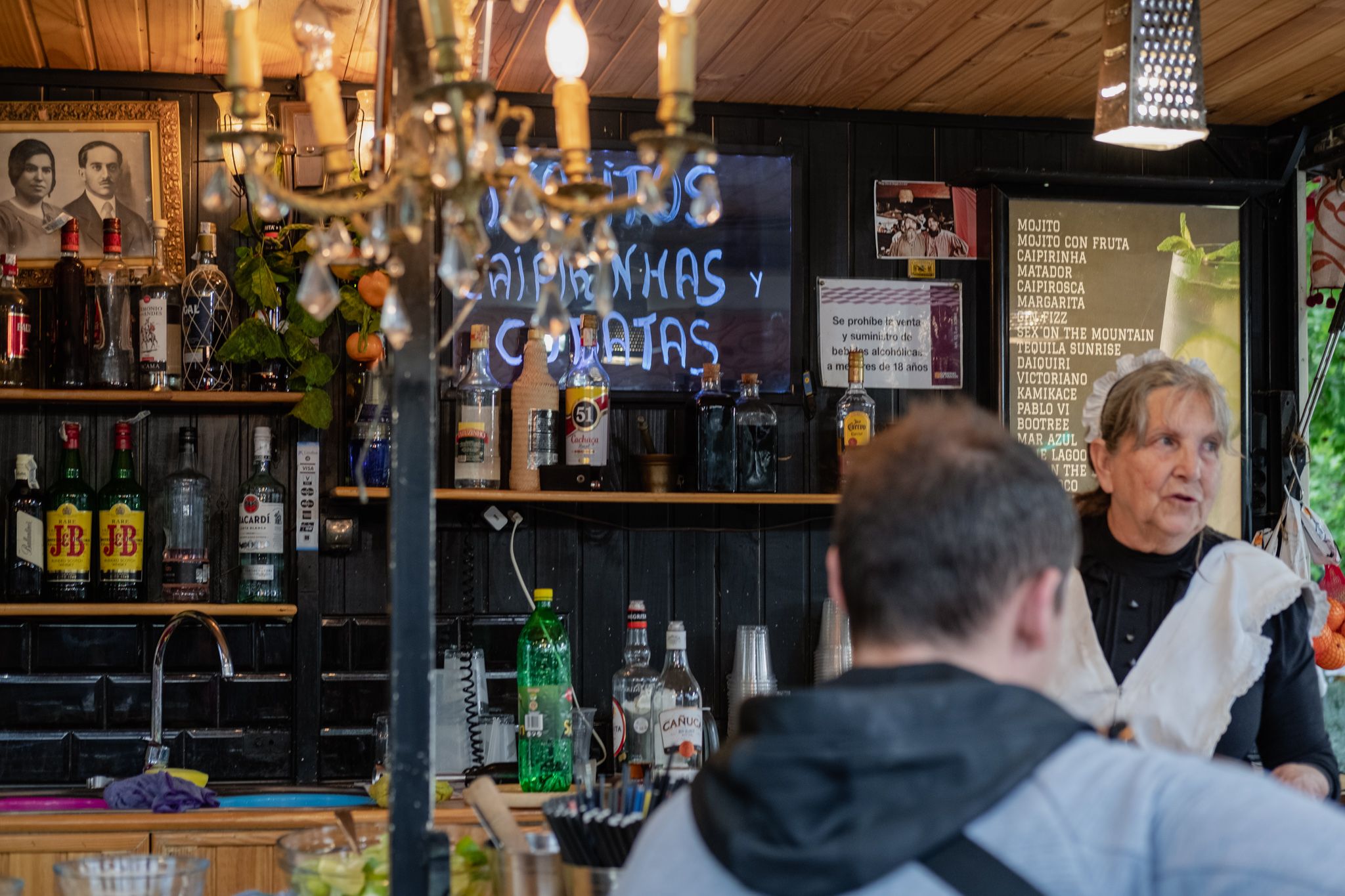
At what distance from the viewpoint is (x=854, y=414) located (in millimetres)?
3303

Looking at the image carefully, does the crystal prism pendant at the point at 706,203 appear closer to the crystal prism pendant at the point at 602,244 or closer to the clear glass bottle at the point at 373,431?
the crystal prism pendant at the point at 602,244

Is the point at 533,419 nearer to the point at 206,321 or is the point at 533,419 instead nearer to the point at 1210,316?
the point at 206,321

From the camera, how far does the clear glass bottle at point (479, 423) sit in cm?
308

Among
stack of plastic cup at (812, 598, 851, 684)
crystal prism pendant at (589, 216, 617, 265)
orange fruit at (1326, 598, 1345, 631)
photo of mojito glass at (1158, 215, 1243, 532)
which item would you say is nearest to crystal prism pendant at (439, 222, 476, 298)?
crystal prism pendant at (589, 216, 617, 265)

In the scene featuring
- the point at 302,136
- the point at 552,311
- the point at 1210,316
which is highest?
the point at 302,136

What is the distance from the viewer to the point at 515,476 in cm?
312

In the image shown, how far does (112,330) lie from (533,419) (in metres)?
0.94

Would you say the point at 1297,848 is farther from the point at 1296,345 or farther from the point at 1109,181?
the point at 1296,345

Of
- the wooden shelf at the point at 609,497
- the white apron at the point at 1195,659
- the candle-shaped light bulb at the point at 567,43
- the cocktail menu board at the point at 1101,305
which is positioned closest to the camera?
the candle-shaped light bulb at the point at 567,43

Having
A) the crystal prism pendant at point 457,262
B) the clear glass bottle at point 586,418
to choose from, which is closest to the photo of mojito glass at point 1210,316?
the clear glass bottle at point 586,418

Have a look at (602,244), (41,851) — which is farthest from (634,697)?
(602,244)

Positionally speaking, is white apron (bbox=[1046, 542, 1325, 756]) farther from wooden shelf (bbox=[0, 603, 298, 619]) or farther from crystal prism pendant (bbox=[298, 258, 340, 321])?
wooden shelf (bbox=[0, 603, 298, 619])

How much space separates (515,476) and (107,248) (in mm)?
997

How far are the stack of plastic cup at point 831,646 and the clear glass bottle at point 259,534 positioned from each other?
1250 millimetres
